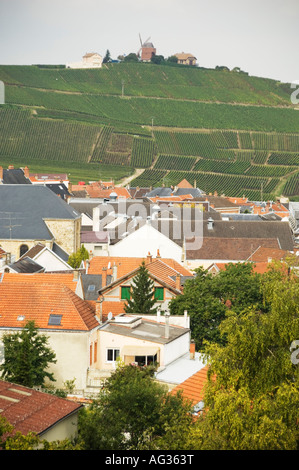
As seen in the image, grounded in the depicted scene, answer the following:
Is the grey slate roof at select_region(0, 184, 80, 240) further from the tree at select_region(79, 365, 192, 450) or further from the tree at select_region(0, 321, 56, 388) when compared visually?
the tree at select_region(79, 365, 192, 450)

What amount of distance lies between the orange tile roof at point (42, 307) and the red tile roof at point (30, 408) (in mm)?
5109

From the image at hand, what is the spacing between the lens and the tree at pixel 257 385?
47.7 feet

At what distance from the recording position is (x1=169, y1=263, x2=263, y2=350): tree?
2831cm

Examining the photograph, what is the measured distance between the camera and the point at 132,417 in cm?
1766

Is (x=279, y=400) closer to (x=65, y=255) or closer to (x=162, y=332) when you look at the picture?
(x=162, y=332)

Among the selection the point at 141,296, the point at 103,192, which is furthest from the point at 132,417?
the point at 103,192

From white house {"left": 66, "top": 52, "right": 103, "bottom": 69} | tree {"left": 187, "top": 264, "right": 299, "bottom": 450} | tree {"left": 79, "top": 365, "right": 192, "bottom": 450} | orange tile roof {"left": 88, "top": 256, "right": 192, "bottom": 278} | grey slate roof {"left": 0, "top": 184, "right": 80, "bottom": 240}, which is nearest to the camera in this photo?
tree {"left": 187, "top": 264, "right": 299, "bottom": 450}

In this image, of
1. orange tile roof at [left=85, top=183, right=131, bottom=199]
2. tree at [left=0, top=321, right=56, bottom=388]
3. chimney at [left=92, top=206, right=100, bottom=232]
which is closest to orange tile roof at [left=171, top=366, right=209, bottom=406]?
tree at [left=0, top=321, right=56, bottom=388]

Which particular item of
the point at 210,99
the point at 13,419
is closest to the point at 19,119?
→ the point at 210,99

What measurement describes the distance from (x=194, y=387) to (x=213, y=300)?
9.01 m

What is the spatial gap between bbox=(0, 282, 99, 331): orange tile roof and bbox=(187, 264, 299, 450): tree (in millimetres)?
6713

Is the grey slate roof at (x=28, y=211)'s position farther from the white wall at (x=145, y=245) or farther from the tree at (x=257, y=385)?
the tree at (x=257, y=385)

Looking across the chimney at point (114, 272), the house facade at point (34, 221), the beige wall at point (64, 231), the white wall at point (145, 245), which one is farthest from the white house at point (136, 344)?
the beige wall at point (64, 231)

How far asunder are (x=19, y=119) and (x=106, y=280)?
93575 mm
